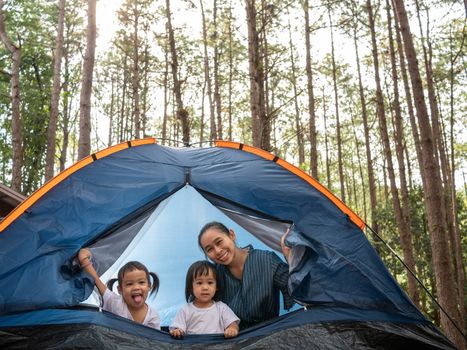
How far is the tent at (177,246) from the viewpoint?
3010 millimetres

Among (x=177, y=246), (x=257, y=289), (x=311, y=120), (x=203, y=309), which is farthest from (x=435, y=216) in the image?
(x=311, y=120)

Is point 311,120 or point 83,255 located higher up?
point 311,120

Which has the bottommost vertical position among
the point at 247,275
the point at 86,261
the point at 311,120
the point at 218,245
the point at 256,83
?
the point at 247,275

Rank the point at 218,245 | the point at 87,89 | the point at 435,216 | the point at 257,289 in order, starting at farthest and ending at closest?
the point at 87,89, the point at 435,216, the point at 218,245, the point at 257,289

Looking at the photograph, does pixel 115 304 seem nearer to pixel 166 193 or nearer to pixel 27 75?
pixel 166 193

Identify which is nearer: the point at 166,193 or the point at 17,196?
the point at 166,193

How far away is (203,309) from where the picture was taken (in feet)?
11.9

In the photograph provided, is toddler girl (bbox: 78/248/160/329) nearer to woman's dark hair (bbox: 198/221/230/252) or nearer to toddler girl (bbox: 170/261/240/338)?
toddler girl (bbox: 170/261/240/338)

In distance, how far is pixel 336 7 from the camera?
12.6 metres

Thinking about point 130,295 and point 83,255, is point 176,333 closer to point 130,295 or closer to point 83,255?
point 130,295

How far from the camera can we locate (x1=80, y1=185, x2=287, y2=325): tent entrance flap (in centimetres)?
430

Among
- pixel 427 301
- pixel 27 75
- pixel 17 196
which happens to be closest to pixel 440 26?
pixel 427 301

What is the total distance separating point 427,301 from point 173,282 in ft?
31.0

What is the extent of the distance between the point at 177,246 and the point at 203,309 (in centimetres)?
111
